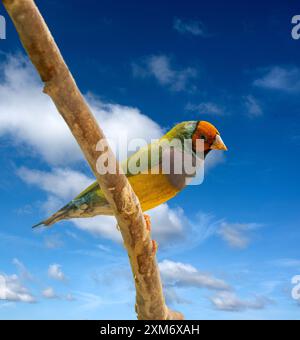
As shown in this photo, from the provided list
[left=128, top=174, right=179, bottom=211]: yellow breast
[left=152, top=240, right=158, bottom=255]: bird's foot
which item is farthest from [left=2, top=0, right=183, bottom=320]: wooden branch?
[left=128, top=174, right=179, bottom=211]: yellow breast

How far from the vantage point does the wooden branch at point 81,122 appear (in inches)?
103

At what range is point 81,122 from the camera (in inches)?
118

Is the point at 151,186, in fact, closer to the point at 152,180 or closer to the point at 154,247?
the point at 152,180

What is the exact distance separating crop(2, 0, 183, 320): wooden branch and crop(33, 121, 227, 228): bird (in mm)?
929

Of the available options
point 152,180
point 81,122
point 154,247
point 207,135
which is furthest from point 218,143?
point 81,122

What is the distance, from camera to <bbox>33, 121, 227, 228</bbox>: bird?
16.0ft

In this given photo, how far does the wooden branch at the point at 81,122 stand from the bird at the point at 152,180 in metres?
0.93

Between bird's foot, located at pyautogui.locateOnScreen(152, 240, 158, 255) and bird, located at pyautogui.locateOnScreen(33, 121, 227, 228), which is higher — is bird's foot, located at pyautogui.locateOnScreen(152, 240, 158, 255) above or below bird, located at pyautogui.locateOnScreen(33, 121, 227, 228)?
below

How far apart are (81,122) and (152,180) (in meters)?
2.00

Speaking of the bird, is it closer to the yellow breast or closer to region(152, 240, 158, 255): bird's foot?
the yellow breast
